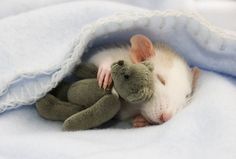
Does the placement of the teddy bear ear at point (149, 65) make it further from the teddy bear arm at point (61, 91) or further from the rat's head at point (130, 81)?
the teddy bear arm at point (61, 91)

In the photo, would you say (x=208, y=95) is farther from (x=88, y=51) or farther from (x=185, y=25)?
(x=88, y=51)

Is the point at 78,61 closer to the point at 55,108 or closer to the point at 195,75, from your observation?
the point at 55,108

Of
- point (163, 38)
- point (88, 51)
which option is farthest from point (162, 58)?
point (88, 51)

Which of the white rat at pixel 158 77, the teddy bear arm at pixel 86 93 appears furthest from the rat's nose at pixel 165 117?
the teddy bear arm at pixel 86 93

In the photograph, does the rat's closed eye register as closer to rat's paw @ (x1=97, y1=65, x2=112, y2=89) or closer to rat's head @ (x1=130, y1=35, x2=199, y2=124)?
rat's head @ (x1=130, y1=35, x2=199, y2=124)

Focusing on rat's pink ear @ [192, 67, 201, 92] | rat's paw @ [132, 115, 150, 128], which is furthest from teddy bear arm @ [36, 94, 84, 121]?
rat's pink ear @ [192, 67, 201, 92]
